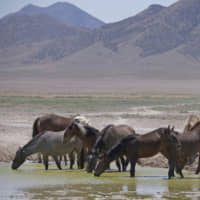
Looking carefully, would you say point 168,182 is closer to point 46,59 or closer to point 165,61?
point 165,61

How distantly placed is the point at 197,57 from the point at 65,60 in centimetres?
3681

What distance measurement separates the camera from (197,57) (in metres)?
163

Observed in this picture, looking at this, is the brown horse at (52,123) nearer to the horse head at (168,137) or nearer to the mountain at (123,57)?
the horse head at (168,137)

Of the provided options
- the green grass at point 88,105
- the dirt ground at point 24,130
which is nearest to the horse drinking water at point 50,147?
the dirt ground at point 24,130

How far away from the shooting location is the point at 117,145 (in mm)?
12141

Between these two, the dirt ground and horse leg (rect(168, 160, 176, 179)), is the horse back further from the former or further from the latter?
horse leg (rect(168, 160, 176, 179))

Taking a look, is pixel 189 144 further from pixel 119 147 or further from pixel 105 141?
pixel 105 141

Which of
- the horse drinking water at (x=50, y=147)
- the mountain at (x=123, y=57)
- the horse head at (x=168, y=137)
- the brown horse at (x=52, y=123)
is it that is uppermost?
the mountain at (x=123, y=57)

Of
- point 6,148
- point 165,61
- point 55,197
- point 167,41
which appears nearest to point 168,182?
point 55,197

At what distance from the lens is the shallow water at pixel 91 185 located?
10.1 metres

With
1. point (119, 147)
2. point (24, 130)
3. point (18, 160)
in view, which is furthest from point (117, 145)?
point (24, 130)

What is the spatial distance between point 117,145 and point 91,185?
123 centimetres

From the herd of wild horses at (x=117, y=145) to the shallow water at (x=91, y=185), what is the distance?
0.34 meters

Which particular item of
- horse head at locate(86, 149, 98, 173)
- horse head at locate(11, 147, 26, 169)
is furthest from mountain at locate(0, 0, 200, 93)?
horse head at locate(86, 149, 98, 173)
